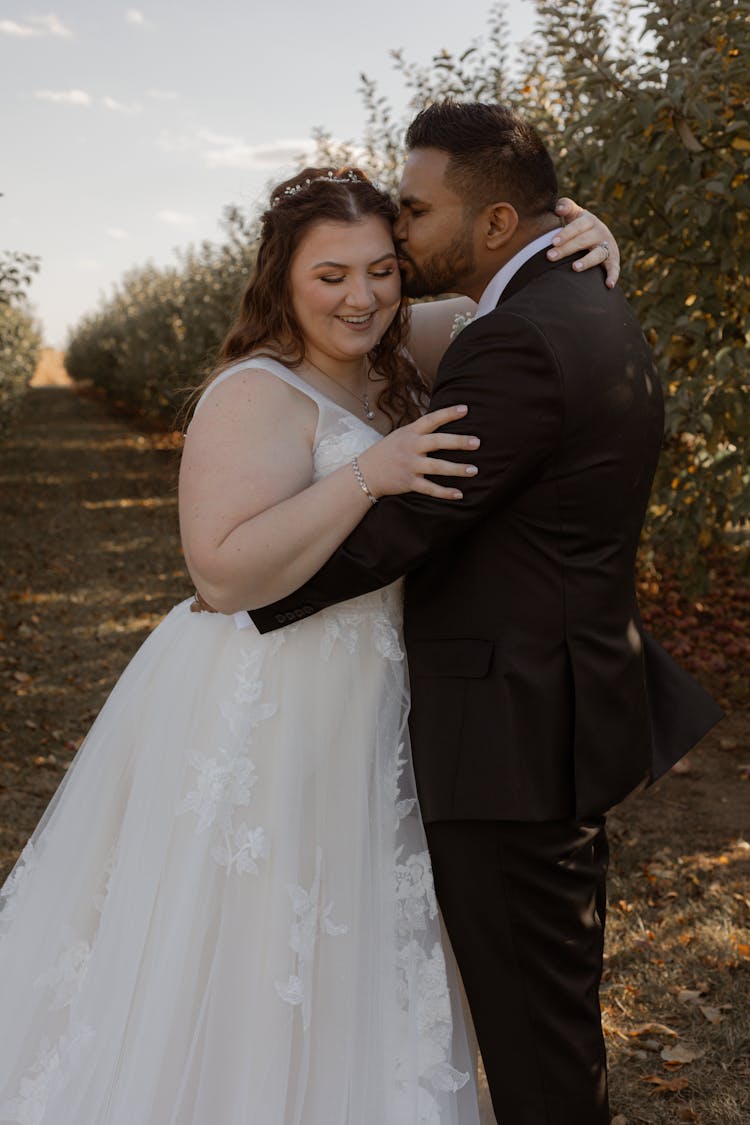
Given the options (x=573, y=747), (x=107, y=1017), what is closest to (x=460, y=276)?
(x=573, y=747)

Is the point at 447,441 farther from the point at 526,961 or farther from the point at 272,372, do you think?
the point at 526,961

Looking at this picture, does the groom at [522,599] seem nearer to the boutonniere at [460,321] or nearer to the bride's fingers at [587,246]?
the bride's fingers at [587,246]

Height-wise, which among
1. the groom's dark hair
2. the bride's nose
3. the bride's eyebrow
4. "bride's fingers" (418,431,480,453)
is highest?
the groom's dark hair

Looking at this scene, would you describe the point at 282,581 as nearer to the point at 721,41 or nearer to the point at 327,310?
the point at 327,310

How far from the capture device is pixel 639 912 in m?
4.63

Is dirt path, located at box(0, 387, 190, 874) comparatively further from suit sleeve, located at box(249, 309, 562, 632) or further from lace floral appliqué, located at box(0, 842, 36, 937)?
suit sleeve, located at box(249, 309, 562, 632)

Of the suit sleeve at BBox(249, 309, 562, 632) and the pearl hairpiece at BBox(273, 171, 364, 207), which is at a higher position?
the pearl hairpiece at BBox(273, 171, 364, 207)

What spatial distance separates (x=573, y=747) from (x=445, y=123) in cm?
138

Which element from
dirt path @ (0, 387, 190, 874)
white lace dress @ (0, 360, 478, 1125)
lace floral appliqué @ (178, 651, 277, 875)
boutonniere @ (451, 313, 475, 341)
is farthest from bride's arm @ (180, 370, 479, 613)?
dirt path @ (0, 387, 190, 874)

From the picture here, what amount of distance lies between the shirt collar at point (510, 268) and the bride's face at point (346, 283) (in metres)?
0.27

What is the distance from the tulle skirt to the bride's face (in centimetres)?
62

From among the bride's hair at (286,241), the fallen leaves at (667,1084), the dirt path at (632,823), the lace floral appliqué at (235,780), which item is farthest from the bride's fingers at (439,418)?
the fallen leaves at (667,1084)

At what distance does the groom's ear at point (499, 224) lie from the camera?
2.46 meters

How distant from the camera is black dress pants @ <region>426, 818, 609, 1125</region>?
7.79 ft
